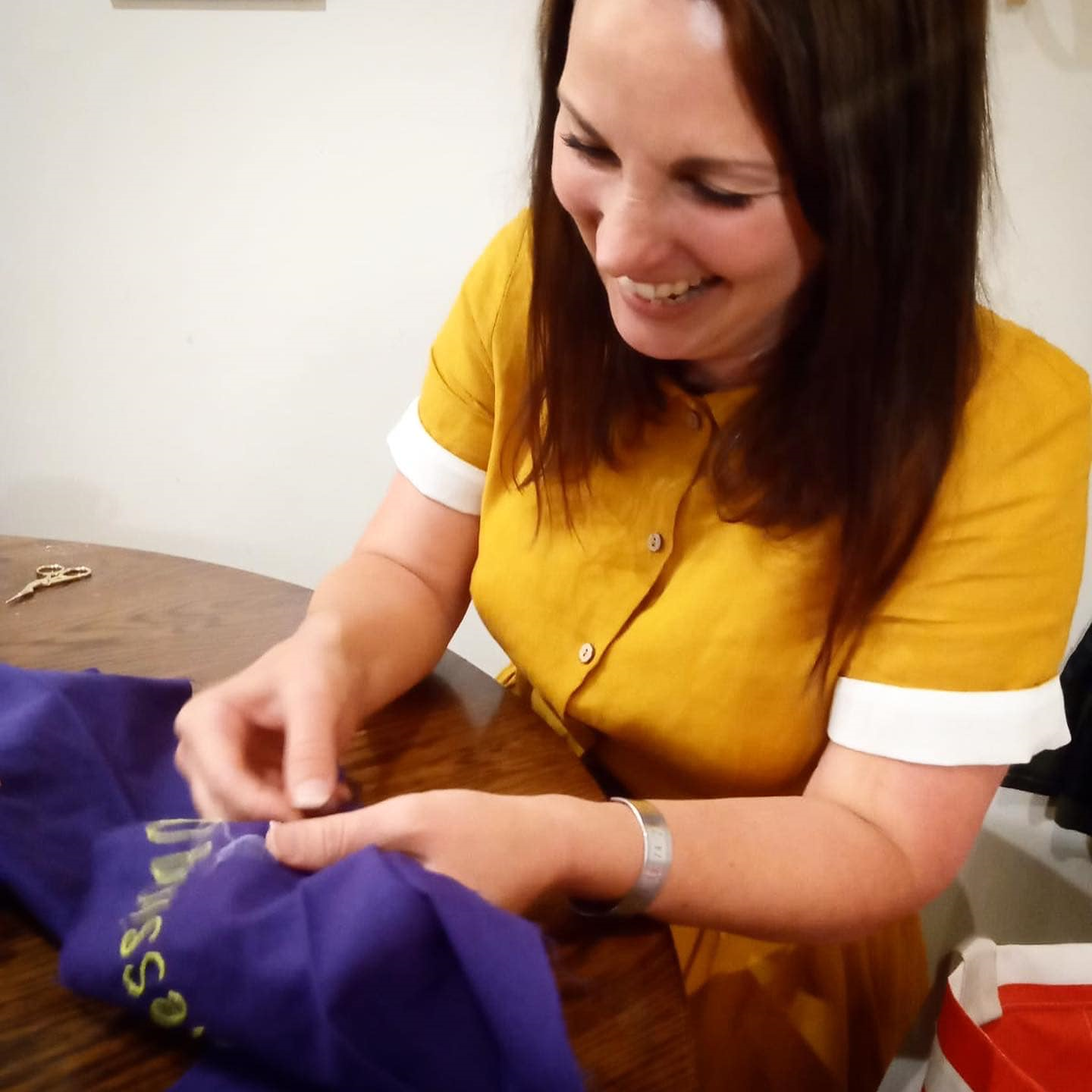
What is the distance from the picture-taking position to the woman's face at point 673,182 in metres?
0.43

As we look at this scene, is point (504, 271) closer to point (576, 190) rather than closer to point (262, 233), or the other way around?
point (576, 190)

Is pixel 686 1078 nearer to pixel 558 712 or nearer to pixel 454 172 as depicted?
pixel 558 712

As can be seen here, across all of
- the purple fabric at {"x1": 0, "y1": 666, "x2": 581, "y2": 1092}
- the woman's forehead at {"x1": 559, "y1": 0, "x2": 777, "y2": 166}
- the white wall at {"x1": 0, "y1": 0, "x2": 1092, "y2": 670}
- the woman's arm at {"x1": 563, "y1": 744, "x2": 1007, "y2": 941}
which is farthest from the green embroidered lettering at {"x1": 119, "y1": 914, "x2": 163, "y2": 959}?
the white wall at {"x1": 0, "y1": 0, "x2": 1092, "y2": 670}

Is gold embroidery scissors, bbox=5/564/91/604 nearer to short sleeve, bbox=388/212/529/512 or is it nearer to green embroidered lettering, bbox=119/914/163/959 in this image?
short sleeve, bbox=388/212/529/512

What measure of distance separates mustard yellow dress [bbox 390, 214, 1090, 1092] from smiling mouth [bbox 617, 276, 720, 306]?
0.35ft

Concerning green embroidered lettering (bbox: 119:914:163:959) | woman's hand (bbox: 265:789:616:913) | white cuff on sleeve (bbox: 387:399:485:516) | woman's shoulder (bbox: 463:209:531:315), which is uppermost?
woman's shoulder (bbox: 463:209:531:315)

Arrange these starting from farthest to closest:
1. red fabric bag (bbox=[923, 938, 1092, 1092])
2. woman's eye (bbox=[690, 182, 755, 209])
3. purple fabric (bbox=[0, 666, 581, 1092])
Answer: red fabric bag (bbox=[923, 938, 1092, 1092]), woman's eye (bbox=[690, 182, 755, 209]), purple fabric (bbox=[0, 666, 581, 1092])

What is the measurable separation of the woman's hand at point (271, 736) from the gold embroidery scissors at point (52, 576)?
310mm

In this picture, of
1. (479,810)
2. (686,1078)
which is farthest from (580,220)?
(686,1078)

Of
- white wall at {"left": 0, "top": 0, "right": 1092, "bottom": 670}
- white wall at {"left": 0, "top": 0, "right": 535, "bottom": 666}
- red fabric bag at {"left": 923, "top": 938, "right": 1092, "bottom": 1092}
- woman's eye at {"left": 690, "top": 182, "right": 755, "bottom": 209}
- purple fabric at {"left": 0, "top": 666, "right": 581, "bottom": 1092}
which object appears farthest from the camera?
white wall at {"left": 0, "top": 0, "right": 535, "bottom": 666}

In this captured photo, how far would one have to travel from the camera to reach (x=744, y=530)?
0.59m

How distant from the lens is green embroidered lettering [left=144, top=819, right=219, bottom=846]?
0.44 metres

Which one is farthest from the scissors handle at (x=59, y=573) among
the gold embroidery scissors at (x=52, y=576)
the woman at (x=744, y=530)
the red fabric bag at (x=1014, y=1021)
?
the red fabric bag at (x=1014, y=1021)

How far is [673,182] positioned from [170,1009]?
47 centimetres
